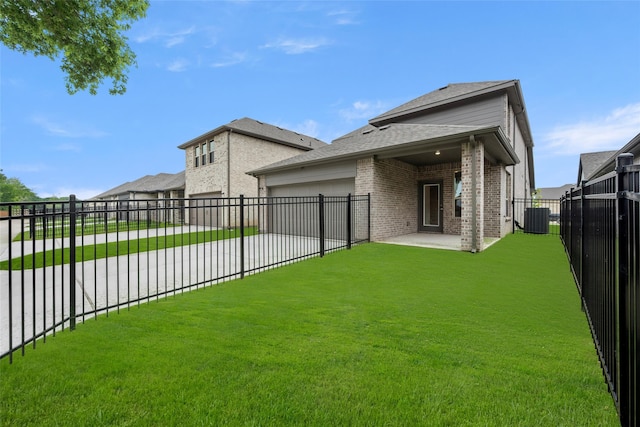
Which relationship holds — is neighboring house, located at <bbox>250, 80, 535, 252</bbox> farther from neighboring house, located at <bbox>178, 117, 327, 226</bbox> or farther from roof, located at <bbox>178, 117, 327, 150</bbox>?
roof, located at <bbox>178, 117, 327, 150</bbox>

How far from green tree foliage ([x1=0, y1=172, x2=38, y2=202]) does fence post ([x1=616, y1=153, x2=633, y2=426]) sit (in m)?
61.0

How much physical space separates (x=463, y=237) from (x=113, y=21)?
12.0m

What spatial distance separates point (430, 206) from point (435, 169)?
65.7 inches

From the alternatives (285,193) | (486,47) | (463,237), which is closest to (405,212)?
(463,237)

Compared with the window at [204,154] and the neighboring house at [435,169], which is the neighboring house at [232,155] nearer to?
the window at [204,154]

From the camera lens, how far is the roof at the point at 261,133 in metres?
17.8

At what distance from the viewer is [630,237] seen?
1604 mm

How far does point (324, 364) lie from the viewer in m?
2.43

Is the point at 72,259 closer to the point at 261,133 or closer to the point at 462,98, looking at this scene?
the point at 462,98

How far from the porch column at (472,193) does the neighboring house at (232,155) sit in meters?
13.4

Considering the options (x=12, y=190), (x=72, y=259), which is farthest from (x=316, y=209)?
(x=12, y=190)

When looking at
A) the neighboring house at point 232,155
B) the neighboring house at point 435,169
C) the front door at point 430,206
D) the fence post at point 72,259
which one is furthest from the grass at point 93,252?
the front door at point 430,206

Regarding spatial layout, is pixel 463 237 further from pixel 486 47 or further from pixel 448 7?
pixel 486 47

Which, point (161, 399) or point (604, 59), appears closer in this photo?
point (161, 399)
